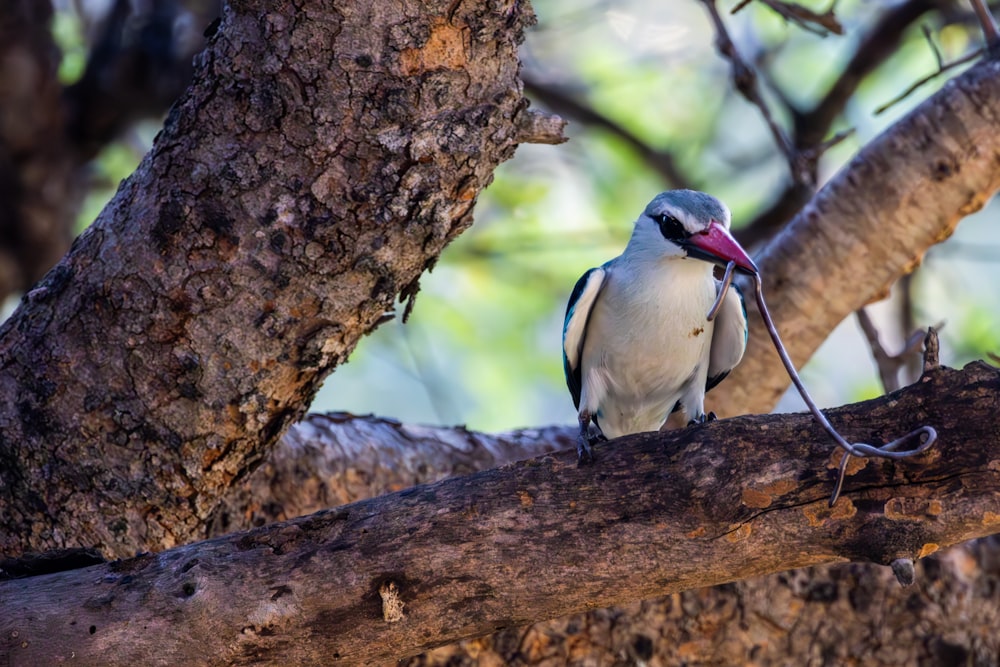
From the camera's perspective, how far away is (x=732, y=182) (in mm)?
7137

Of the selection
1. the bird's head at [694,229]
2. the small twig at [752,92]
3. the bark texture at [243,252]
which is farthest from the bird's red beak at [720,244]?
the small twig at [752,92]

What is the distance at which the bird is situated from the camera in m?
3.38

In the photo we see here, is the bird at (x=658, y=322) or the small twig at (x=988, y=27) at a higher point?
the small twig at (x=988, y=27)

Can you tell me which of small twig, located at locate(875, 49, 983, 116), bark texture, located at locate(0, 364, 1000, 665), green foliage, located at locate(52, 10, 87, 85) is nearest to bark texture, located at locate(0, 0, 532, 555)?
bark texture, located at locate(0, 364, 1000, 665)

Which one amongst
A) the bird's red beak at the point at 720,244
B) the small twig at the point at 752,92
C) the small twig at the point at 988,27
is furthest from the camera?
the small twig at the point at 752,92

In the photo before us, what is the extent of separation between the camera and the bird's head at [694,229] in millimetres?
3217

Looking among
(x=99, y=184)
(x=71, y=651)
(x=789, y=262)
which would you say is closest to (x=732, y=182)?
(x=789, y=262)

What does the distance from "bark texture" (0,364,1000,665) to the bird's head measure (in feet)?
2.94

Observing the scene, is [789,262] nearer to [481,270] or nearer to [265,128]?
[265,128]

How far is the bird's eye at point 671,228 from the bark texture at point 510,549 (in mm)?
1017

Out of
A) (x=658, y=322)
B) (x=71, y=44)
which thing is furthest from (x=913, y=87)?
(x=71, y=44)

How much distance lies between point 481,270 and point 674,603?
3746 millimetres

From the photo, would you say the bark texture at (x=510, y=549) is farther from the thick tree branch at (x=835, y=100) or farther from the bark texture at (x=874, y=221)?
the thick tree branch at (x=835, y=100)

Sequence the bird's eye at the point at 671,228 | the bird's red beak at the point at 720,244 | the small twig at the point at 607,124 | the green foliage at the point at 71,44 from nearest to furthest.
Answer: the bird's red beak at the point at 720,244 → the bird's eye at the point at 671,228 → the small twig at the point at 607,124 → the green foliage at the point at 71,44
